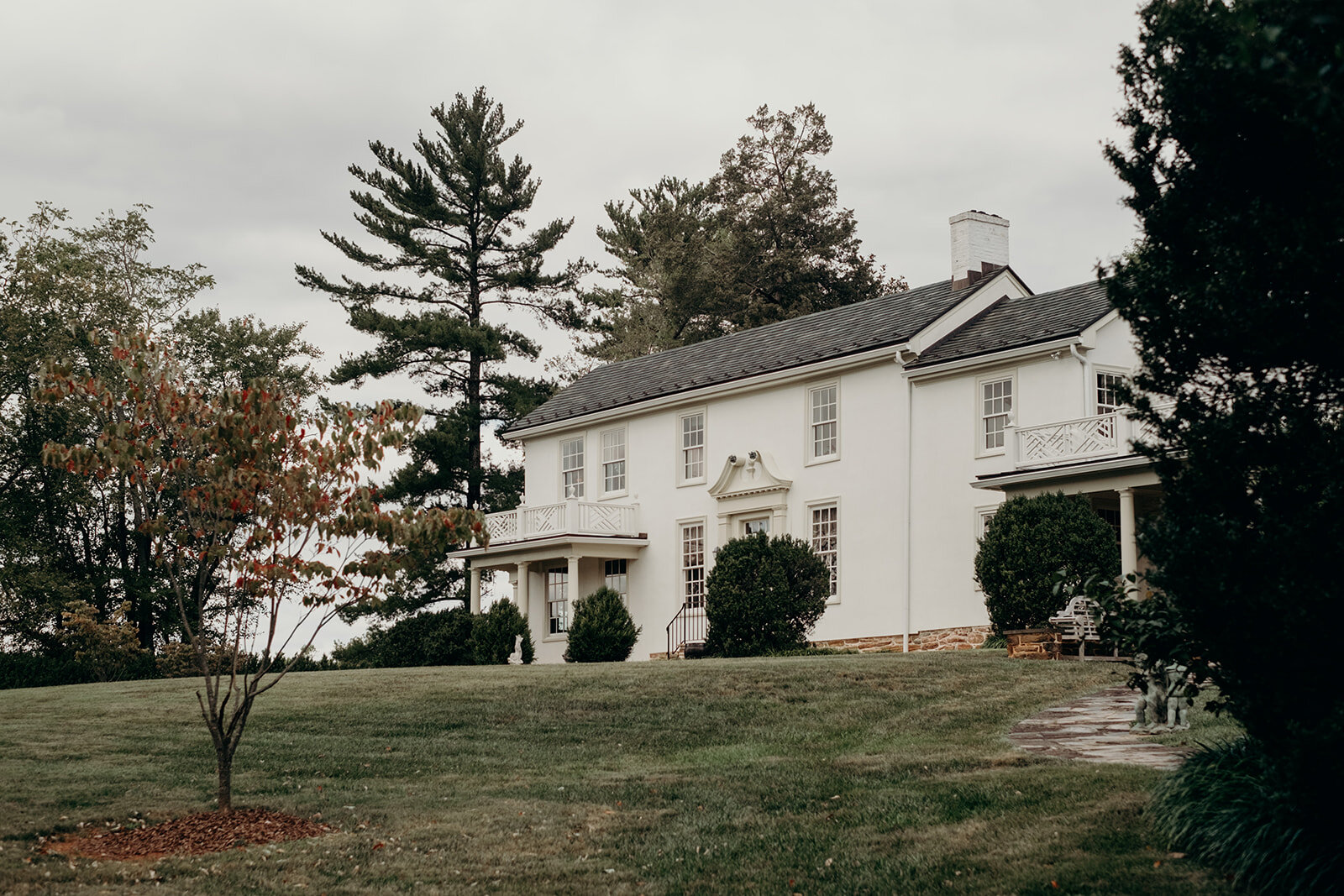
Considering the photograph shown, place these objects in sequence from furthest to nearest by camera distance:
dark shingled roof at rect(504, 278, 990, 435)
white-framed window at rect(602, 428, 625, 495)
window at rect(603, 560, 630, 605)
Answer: white-framed window at rect(602, 428, 625, 495) → window at rect(603, 560, 630, 605) → dark shingled roof at rect(504, 278, 990, 435)

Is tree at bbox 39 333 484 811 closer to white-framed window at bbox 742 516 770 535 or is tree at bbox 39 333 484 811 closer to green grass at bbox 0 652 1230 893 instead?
green grass at bbox 0 652 1230 893

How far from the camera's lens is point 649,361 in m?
34.5

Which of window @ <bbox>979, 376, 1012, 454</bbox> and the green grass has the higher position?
window @ <bbox>979, 376, 1012, 454</bbox>

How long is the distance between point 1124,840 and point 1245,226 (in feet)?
12.4

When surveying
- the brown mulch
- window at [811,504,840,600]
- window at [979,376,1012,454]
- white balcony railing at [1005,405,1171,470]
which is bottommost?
the brown mulch

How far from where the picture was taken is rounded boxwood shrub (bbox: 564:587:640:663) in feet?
86.1

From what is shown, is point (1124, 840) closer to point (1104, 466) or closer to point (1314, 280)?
point (1314, 280)

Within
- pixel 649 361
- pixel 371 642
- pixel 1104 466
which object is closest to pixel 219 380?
pixel 371 642

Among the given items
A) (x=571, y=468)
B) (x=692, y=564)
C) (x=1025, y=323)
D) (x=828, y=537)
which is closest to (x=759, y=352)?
(x=692, y=564)

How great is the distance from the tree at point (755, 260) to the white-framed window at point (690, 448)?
49.4 feet

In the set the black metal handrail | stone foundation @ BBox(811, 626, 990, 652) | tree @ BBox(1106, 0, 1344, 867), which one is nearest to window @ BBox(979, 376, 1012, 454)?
stone foundation @ BBox(811, 626, 990, 652)

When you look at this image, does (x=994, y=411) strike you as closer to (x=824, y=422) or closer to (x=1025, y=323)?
(x=1025, y=323)

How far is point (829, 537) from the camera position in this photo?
86.1 ft

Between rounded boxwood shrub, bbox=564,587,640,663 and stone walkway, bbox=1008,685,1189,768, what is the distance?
40.5 feet
